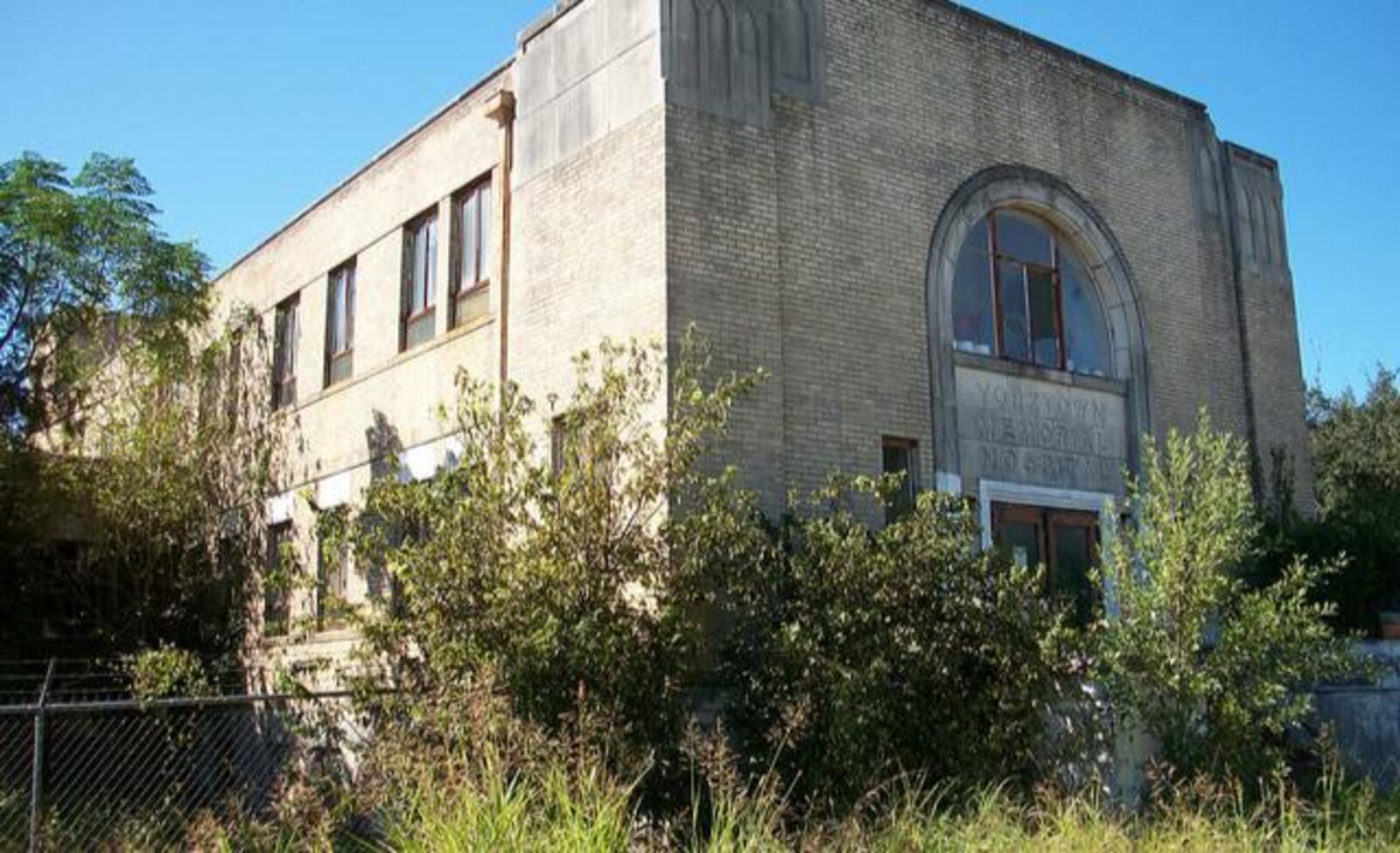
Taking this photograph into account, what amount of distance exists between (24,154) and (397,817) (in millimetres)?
11282

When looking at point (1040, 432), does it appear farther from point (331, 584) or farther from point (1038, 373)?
point (331, 584)

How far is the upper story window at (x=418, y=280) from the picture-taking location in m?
18.2

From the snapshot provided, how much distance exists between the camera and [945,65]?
16797 mm

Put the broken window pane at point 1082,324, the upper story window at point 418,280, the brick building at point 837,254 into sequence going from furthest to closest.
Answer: the upper story window at point 418,280
the broken window pane at point 1082,324
the brick building at point 837,254

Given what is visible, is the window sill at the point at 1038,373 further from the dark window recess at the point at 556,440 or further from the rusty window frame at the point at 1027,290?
the dark window recess at the point at 556,440

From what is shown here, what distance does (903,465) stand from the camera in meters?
15.4

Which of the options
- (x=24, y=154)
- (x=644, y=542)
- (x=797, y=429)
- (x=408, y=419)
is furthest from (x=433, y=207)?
(x=644, y=542)

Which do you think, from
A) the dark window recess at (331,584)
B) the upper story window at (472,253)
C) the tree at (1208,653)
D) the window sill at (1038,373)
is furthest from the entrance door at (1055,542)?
the dark window recess at (331,584)

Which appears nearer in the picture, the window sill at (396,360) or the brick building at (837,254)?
the brick building at (837,254)

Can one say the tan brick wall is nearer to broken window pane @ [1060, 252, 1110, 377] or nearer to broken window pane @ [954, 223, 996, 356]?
broken window pane @ [1060, 252, 1110, 377]

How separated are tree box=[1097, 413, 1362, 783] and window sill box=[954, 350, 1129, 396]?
418 centimetres

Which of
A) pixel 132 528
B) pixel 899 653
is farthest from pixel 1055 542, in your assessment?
pixel 132 528

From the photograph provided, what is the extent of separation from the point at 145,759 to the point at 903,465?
9.25 metres

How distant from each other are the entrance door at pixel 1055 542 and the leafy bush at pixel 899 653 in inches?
156
